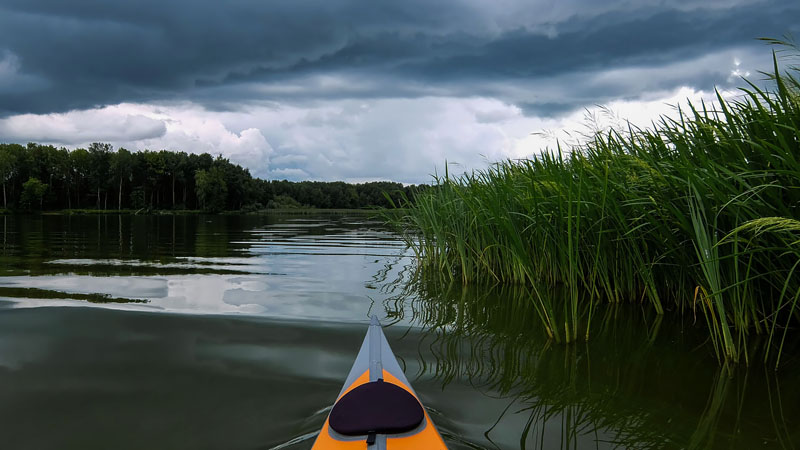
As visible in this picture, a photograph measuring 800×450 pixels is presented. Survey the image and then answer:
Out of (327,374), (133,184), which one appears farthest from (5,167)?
(327,374)

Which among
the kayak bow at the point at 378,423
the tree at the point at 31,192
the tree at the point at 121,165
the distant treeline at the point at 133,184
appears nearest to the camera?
the kayak bow at the point at 378,423

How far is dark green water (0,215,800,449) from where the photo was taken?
2574mm

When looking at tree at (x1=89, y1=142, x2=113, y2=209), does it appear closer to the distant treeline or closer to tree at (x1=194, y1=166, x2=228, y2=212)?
the distant treeline

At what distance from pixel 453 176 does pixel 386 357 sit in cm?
539

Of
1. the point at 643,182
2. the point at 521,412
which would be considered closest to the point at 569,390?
the point at 521,412

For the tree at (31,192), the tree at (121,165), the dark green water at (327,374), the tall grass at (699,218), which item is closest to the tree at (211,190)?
the tree at (121,165)

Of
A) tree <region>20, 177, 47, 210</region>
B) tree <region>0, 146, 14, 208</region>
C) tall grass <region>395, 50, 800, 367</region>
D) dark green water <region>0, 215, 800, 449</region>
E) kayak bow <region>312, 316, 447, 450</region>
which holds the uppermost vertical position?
tree <region>0, 146, 14, 208</region>

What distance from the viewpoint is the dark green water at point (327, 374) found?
257cm

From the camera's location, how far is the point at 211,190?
80562 mm

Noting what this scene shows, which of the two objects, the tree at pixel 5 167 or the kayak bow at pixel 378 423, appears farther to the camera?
the tree at pixel 5 167

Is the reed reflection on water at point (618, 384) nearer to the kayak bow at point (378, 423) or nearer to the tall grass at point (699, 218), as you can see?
the tall grass at point (699, 218)

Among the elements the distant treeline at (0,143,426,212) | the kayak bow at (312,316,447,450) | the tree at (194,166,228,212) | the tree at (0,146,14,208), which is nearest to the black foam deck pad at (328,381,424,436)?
the kayak bow at (312,316,447,450)

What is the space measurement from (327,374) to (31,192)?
8842 cm

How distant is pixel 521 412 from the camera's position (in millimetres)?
2781
